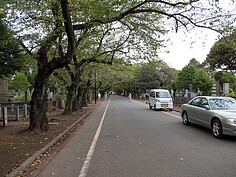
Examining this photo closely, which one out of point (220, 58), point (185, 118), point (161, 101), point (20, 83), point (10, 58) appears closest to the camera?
point (185, 118)

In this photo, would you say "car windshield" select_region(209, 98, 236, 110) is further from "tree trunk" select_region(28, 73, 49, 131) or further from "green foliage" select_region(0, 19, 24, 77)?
"green foliage" select_region(0, 19, 24, 77)

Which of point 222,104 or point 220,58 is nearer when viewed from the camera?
point 222,104

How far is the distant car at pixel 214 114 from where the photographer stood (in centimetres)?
861

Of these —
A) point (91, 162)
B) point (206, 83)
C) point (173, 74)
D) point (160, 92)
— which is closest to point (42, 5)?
point (91, 162)

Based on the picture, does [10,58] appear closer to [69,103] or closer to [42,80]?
[69,103]

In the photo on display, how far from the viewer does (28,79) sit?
187 feet

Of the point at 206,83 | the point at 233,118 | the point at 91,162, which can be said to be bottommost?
the point at 91,162

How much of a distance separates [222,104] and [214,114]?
112cm

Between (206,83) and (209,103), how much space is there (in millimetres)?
25640

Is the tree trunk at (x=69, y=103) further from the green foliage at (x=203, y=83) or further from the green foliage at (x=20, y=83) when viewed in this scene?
the green foliage at (x=20, y=83)

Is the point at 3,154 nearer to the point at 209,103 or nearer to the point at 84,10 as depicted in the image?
the point at 84,10

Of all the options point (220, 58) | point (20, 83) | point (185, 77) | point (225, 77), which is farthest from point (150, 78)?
point (20, 83)

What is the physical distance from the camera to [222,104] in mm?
10297

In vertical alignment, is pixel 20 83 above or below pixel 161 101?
above
